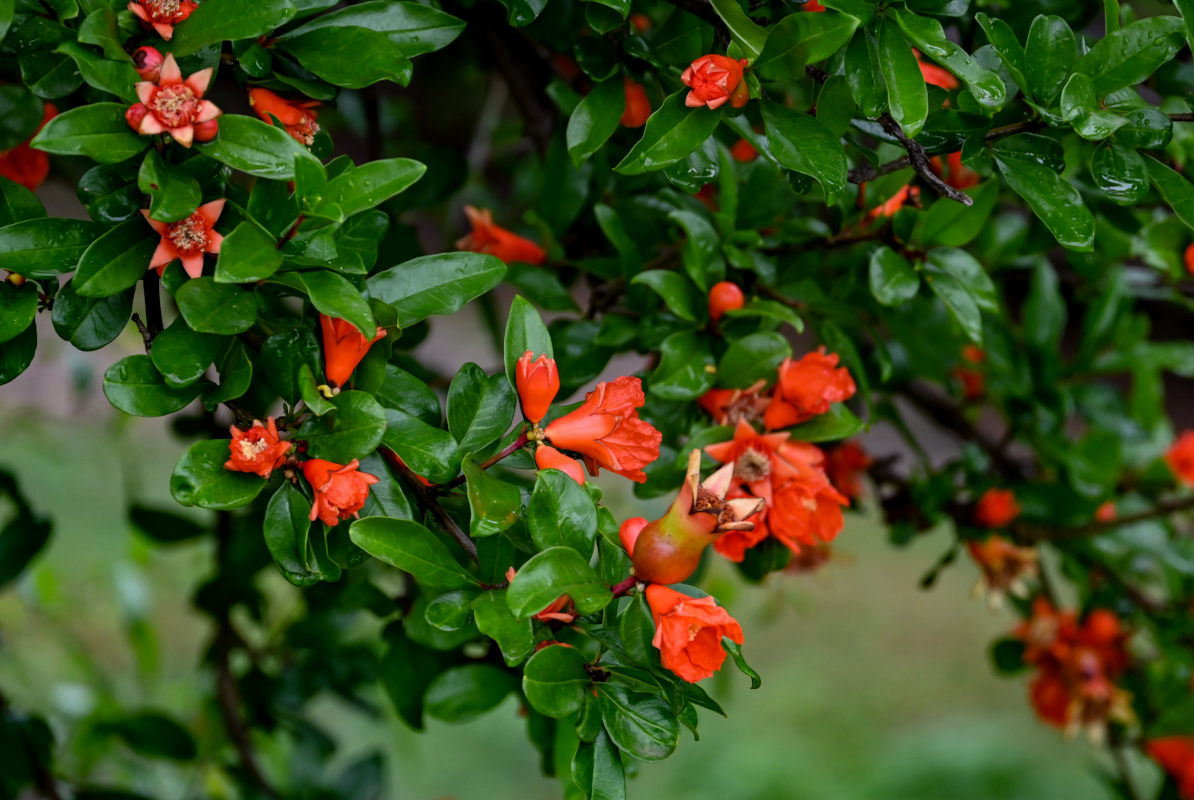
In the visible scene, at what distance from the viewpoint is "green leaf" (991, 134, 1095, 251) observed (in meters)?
0.49

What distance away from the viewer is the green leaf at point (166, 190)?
401mm

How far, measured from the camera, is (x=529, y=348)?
50 cm

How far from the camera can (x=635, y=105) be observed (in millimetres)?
578

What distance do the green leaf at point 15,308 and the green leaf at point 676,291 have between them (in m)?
0.31

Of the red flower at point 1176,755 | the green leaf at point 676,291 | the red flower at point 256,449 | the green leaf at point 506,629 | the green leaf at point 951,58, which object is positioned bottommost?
the red flower at point 1176,755

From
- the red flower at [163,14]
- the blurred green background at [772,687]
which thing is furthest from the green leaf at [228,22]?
the blurred green background at [772,687]

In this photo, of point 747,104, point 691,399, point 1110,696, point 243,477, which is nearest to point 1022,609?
point 1110,696

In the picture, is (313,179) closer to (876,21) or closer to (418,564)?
(418,564)

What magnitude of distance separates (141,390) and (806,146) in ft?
1.07

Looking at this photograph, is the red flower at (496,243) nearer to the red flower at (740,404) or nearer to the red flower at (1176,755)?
the red flower at (740,404)

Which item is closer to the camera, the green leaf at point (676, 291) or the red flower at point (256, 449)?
the red flower at point (256, 449)

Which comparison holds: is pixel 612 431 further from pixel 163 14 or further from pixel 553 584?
pixel 163 14

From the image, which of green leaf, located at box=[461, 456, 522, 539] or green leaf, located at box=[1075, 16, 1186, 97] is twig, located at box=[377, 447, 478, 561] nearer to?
green leaf, located at box=[461, 456, 522, 539]

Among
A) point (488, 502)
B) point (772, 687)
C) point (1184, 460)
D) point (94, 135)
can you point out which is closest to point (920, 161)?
point (488, 502)
